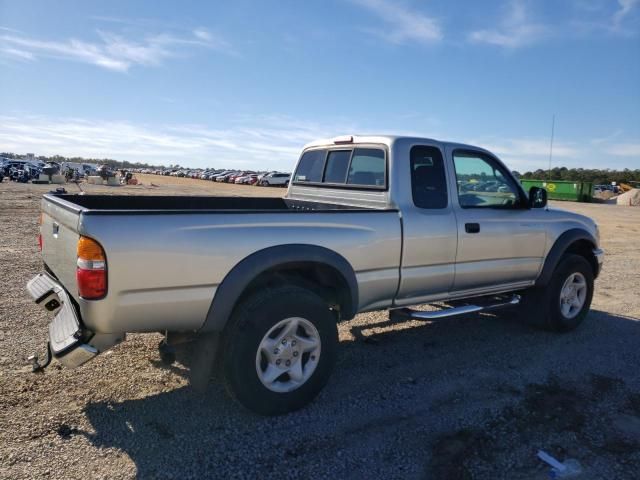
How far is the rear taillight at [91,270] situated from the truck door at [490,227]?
2982 mm

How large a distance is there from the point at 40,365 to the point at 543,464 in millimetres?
3505

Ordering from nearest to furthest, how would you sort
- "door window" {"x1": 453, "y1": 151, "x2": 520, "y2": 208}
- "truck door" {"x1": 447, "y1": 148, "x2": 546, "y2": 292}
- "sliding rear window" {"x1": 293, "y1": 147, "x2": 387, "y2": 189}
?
"sliding rear window" {"x1": 293, "y1": 147, "x2": 387, "y2": 189}
"truck door" {"x1": 447, "y1": 148, "x2": 546, "y2": 292}
"door window" {"x1": 453, "y1": 151, "x2": 520, "y2": 208}

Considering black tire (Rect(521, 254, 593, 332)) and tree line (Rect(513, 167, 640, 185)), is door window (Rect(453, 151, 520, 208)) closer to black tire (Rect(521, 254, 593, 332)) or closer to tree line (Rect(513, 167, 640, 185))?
black tire (Rect(521, 254, 593, 332))

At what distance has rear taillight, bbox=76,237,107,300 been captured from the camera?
2816 millimetres

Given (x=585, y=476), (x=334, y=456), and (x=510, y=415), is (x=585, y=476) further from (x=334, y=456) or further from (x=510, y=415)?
(x=334, y=456)

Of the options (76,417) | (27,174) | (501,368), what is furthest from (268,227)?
(27,174)

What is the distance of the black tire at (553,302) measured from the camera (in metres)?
5.50

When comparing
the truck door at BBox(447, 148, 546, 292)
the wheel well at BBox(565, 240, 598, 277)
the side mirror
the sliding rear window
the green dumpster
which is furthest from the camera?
the green dumpster

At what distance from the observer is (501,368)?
15.0 feet

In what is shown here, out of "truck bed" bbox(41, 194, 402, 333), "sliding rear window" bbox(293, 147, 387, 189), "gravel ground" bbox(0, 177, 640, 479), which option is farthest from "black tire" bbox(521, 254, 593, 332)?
"truck bed" bbox(41, 194, 402, 333)

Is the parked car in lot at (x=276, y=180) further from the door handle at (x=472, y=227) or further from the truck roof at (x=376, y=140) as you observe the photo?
the door handle at (x=472, y=227)

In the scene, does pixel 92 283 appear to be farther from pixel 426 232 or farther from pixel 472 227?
pixel 472 227

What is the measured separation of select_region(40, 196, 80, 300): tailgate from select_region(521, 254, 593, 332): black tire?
462 cm

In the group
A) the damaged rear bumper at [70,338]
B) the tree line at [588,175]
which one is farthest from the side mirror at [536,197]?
the tree line at [588,175]
